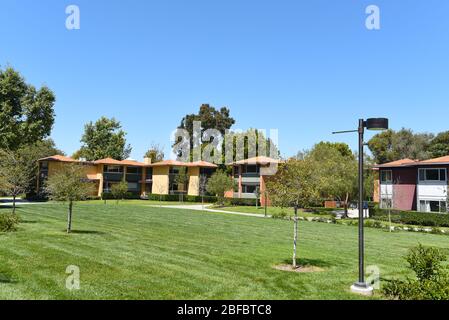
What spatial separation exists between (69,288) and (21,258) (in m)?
4.14

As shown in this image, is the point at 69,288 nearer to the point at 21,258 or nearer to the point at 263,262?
the point at 21,258

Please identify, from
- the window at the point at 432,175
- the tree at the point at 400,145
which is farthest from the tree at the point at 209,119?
the window at the point at 432,175

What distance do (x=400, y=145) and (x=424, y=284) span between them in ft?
276

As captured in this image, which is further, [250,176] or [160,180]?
[160,180]

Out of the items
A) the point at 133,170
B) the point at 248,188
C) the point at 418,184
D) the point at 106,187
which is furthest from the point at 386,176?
the point at 106,187

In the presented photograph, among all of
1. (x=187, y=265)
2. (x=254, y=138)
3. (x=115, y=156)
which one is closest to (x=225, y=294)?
(x=187, y=265)

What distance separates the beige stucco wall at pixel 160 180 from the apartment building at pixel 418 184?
3734 cm

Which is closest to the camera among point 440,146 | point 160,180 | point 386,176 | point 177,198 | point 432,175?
point 432,175

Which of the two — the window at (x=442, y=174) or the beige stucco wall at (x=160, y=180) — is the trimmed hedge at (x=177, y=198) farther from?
the window at (x=442, y=174)

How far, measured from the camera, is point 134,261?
39.8ft

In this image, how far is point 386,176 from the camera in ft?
160

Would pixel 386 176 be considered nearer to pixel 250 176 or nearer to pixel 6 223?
pixel 250 176

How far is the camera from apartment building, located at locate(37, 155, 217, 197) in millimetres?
67500

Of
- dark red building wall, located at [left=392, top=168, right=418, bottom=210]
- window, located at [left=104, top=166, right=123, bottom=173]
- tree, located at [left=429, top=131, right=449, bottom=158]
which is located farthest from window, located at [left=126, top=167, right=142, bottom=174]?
tree, located at [left=429, top=131, right=449, bottom=158]
